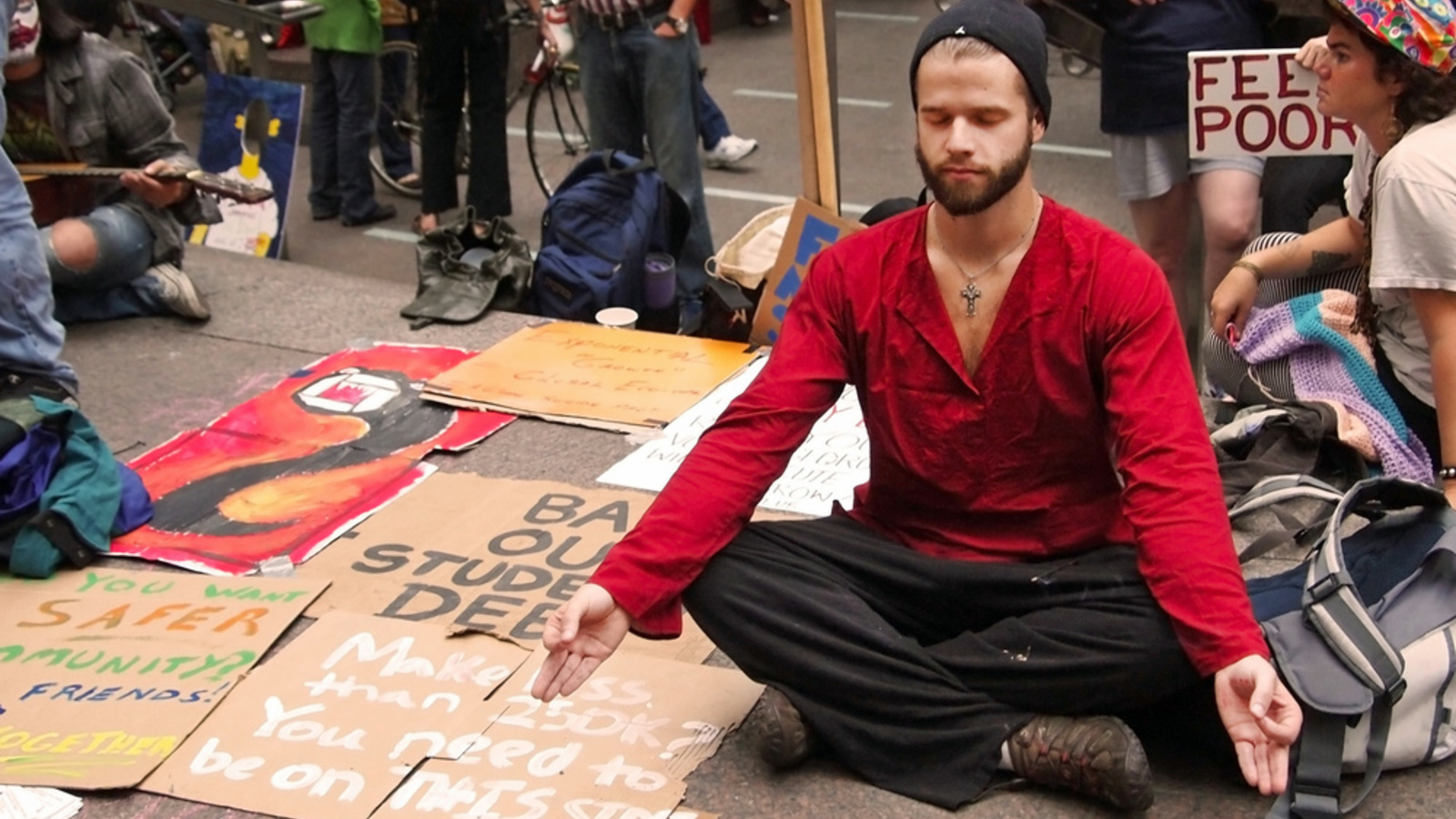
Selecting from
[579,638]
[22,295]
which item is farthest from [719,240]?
[579,638]

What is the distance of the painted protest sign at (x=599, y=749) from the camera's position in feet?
7.73

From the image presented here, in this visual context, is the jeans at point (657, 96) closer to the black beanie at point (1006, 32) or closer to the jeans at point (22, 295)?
the jeans at point (22, 295)

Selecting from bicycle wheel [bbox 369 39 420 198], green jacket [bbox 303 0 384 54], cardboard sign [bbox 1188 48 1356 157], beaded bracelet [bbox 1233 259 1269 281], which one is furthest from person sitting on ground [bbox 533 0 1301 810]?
bicycle wheel [bbox 369 39 420 198]

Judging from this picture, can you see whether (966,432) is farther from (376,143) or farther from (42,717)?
(376,143)

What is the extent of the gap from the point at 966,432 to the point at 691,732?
652 mm

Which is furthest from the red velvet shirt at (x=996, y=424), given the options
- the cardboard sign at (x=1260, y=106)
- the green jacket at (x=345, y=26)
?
the green jacket at (x=345, y=26)

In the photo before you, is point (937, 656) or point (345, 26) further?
point (345, 26)

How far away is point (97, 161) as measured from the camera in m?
4.44

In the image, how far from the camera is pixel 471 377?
4062 mm

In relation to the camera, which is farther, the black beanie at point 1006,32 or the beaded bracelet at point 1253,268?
the beaded bracelet at point 1253,268

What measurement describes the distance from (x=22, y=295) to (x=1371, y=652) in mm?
2807

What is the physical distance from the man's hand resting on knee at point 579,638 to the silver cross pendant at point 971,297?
2.21 ft

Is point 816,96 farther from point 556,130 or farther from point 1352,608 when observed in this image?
point 556,130

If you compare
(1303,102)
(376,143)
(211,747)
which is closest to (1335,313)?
(1303,102)
